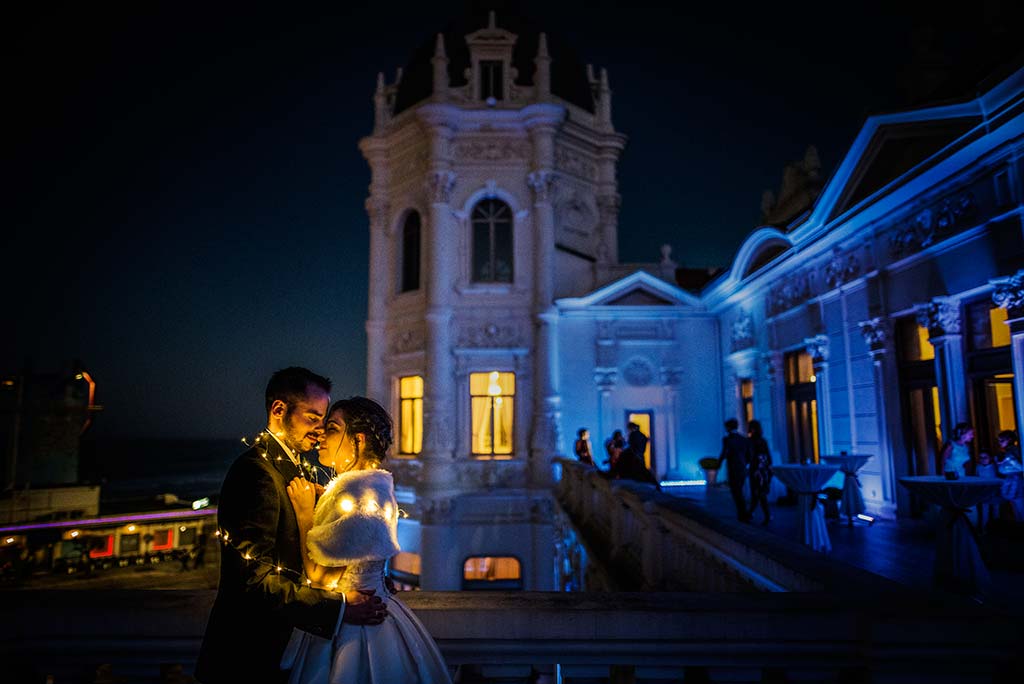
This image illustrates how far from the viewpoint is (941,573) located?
5.03m

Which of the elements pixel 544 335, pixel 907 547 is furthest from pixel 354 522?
pixel 544 335

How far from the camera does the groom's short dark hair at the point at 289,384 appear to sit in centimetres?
243

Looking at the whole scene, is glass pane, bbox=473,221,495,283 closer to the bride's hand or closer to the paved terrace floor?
the paved terrace floor


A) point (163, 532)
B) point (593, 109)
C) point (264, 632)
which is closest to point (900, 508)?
point (264, 632)

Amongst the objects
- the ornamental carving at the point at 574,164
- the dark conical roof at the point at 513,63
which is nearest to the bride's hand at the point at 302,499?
the ornamental carving at the point at 574,164

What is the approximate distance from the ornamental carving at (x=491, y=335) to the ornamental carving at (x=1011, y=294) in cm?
1245

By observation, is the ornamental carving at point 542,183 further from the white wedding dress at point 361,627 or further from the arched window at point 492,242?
the white wedding dress at point 361,627

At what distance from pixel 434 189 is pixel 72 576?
69.9 feet

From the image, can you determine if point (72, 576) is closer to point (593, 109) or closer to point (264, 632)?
point (593, 109)

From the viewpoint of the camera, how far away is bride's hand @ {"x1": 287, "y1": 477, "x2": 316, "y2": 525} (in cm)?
232

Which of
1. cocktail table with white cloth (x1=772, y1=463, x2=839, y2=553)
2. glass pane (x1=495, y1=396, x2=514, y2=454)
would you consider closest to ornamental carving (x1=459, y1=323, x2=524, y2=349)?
glass pane (x1=495, y1=396, x2=514, y2=454)

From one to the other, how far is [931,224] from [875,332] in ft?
7.18

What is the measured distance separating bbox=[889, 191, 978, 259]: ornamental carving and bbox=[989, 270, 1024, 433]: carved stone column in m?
1.13

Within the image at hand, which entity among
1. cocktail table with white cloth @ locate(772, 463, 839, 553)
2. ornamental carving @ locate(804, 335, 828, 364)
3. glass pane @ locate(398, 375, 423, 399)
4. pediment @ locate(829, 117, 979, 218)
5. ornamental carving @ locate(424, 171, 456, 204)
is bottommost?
→ cocktail table with white cloth @ locate(772, 463, 839, 553)
